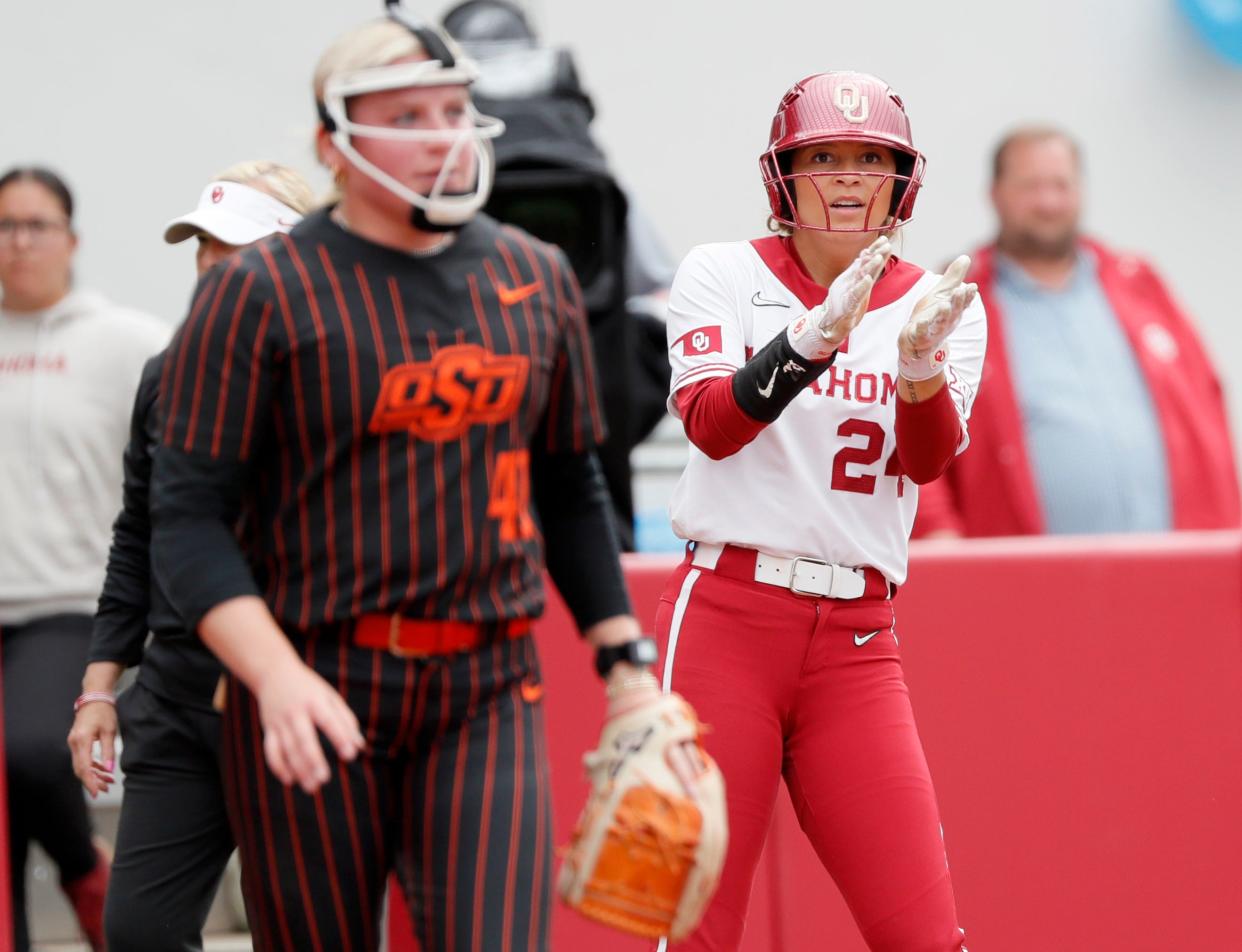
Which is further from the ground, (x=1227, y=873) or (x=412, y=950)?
(x=1227, y=873)

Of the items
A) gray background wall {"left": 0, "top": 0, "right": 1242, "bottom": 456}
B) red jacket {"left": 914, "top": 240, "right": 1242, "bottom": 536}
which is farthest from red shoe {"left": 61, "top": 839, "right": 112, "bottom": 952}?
gray background wall {"left": 0, "top": 0, "right": 1242, "bottom": 456}

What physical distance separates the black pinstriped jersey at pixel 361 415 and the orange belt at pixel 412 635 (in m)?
0.02

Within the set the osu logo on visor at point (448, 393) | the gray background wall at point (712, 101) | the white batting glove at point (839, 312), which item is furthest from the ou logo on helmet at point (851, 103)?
the gray background wall at point (712, 101)

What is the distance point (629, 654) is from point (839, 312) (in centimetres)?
72

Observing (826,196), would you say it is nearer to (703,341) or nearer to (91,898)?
(703,341)

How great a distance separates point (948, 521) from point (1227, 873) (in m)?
1.38

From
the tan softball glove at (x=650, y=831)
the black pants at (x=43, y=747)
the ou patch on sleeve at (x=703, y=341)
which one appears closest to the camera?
the tan softball glove at (x=650, y=831)

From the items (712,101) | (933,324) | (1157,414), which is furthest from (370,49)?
(712,101)

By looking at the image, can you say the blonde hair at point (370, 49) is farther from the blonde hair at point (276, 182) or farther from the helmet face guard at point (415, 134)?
the blonde hair at point (276, 182)

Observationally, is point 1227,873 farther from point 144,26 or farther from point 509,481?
point 144,26

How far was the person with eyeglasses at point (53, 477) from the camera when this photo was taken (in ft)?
16.1

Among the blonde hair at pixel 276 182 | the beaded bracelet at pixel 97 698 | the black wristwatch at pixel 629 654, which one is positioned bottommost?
the beaded bracelet at pixel 97 698

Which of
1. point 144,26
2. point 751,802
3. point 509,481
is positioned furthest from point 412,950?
point 144,26

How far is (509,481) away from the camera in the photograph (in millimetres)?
2951
